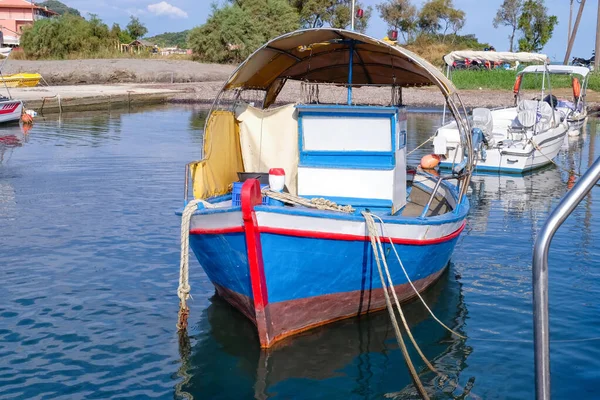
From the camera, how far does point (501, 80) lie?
163ft

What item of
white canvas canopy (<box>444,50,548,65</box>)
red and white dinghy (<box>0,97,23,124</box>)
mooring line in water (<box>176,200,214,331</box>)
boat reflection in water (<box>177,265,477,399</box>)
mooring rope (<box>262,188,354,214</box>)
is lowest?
boat reflection in water (<box>177,265,477,399</box>)

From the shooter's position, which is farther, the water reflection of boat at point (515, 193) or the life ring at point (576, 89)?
the life ring at point (576, 89)

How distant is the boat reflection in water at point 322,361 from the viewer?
6.93 meters

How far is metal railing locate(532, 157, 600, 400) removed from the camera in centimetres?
287

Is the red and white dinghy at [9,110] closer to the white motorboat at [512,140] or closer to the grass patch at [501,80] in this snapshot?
the white motorboat at [512,140]

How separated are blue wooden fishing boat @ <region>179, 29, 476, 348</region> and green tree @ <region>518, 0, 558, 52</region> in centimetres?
7001

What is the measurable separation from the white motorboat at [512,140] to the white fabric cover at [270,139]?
10.5m

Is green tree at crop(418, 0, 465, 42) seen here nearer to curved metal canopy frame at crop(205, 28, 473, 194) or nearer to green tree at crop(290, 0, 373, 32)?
green tree at crop(290, 0, 373, 32)

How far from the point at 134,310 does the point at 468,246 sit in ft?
21.1

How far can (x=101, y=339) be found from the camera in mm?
7953

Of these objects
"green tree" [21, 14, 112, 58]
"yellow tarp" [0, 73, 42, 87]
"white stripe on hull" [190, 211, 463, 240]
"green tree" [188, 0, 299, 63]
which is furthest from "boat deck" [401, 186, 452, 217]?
"green tree" [21, 14, 112, 58]

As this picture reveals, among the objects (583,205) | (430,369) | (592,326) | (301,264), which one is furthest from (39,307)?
(583,205)

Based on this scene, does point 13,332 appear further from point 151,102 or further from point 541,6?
point 541,6

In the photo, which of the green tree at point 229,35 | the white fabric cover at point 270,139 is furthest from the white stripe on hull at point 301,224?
the green tree at point 229,35
